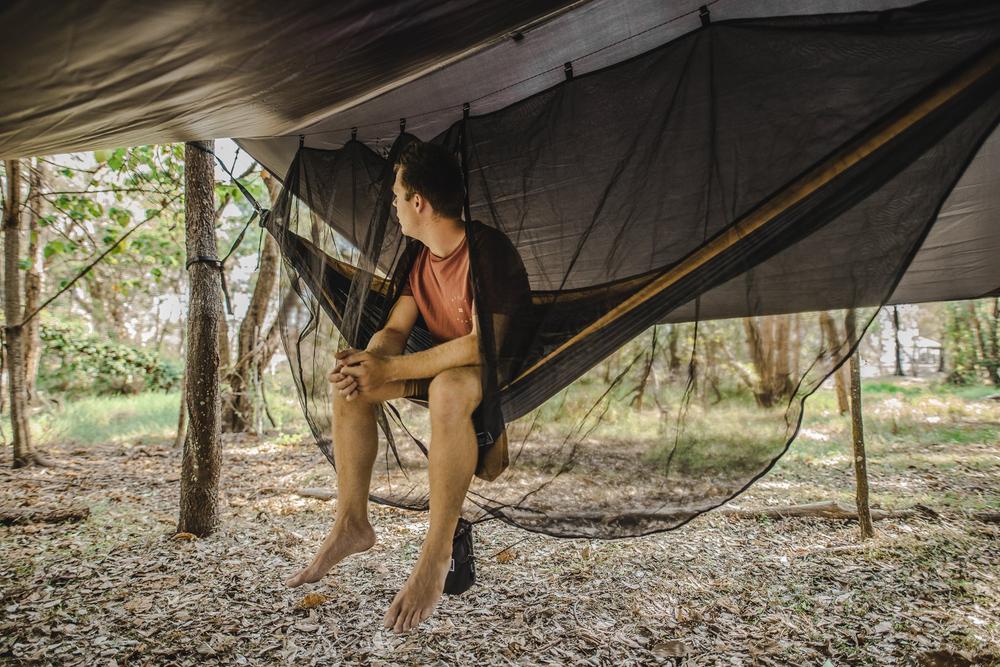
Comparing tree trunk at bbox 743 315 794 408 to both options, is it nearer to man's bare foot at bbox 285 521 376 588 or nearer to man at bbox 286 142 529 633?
man at bbox 286 142 529 633

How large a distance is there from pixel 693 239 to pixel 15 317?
3.29m

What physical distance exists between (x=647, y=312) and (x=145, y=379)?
734 centimetres

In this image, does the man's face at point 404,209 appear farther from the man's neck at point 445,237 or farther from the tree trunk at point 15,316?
the tree trunk at point 15,316

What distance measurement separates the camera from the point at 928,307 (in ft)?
22.3

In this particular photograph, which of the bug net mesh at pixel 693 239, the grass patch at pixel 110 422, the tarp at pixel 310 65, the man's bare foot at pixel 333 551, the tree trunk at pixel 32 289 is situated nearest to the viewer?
the tarp at pixel 310 65

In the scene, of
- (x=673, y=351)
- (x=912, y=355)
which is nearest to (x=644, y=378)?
(x=673, y=351)

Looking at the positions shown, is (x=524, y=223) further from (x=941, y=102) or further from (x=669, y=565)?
(x=669, y=565)

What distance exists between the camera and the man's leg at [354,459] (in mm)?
1284

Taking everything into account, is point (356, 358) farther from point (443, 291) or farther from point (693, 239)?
point (693, 239)

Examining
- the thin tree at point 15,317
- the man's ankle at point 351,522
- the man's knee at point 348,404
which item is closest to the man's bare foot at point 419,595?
the man's ankle at point 351,522

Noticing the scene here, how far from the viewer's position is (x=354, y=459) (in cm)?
130

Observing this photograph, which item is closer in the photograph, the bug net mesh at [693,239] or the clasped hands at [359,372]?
the bug net mesh at [693,239]

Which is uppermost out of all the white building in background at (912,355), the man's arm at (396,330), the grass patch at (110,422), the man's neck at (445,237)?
the man's neck at (445,237)

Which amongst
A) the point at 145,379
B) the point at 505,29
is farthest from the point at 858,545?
the point at 145,379
